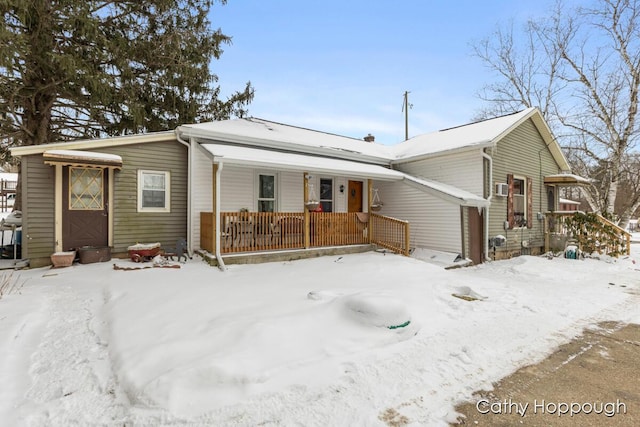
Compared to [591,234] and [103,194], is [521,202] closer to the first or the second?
[591,234]

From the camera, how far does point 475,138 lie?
1061 cm

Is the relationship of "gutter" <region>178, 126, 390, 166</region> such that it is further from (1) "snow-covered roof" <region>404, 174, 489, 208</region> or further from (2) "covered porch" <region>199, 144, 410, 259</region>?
(1) "snow-covered roof" <region>404, 174, 489, 208</region>

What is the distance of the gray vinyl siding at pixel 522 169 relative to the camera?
10578 millimetres

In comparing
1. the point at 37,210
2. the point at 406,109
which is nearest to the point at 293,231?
the point at 37,210

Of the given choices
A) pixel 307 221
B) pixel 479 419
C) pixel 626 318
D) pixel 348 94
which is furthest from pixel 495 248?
pixel 348 94

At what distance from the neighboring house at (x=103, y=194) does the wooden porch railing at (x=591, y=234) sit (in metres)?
13.8

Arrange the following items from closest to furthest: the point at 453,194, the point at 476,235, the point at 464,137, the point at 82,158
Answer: the point at 82,158 < the point at 453,194 < the point at 476,235 < the point at 464,137

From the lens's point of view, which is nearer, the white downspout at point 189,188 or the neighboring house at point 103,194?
the neighboring house at point 103,194

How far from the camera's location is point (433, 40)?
1584 centimetres

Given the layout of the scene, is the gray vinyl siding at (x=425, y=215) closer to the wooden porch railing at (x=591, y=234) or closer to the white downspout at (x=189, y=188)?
the wooden porch railing at (x=591, y=234)

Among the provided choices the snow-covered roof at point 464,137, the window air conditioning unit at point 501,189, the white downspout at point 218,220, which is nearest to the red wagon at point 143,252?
the white downspout at point 218,220

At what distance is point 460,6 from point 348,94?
869 centimetres

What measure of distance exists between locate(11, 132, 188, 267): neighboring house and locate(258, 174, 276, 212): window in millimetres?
2317

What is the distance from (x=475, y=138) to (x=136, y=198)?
36.0 ft
